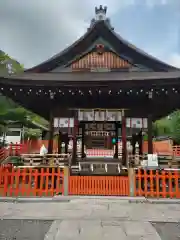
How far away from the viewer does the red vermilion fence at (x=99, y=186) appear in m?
8.02

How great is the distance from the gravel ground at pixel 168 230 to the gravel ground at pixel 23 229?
8.42ft

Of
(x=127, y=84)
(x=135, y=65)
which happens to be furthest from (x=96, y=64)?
(x=127, y=84)

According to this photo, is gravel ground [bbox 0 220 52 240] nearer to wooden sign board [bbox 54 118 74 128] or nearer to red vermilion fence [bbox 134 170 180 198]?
red vermilion fence [bbox 134 170 180 198]

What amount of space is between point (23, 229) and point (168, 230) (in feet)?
10.9

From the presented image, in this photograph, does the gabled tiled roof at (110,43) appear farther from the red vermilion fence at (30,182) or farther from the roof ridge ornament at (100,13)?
the red vermilion fence at (30,182)

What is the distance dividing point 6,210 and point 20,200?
41.8 inches

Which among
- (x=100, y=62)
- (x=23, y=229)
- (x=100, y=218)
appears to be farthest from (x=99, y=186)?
(x=100, y=62)

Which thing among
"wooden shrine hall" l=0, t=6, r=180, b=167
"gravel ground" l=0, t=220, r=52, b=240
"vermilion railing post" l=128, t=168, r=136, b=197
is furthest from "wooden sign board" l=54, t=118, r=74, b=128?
"gravel ground" l=0, t=220, r=52, b=240

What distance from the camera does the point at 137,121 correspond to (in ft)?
33.9

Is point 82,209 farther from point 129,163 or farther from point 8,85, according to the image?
point 8,85

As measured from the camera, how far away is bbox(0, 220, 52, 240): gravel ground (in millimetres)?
4379

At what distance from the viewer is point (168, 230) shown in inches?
191

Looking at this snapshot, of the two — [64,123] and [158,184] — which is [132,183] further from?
[64,123]

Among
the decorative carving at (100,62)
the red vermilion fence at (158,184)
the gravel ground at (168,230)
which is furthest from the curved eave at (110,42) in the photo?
the gravel ground at (168,230)
